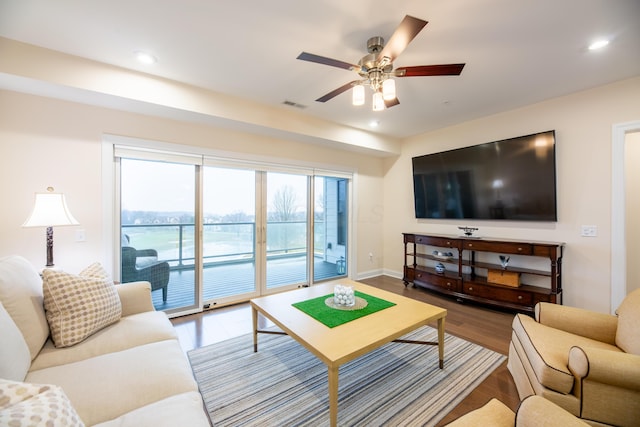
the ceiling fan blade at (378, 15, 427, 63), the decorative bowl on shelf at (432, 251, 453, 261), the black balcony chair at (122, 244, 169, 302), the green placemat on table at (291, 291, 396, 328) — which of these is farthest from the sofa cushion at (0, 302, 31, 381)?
the decorative bowl on shelf at (432, 251, 453, 261)

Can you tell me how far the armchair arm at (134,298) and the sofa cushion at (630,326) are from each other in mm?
3275

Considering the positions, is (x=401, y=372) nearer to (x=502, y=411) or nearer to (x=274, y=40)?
(x=502, y=411)

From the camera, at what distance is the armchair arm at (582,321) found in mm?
1737

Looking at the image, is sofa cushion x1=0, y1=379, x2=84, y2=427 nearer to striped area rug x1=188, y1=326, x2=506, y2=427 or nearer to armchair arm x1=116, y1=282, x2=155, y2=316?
striped area rug x1=188, y1=326, x2=506, y2=427

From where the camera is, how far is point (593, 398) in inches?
51.8

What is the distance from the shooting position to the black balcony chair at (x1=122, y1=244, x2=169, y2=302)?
2.96m

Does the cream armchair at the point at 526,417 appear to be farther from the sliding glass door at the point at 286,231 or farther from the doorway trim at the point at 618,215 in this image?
the sliding glass door at the point at 286,231

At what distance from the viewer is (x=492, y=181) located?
357 cm

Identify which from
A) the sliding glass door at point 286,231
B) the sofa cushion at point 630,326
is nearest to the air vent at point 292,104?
the sliding glass door at point 286,231

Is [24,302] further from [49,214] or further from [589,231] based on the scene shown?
[589,231]

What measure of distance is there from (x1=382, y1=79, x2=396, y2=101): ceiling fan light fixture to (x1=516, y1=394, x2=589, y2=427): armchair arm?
75.3 inches

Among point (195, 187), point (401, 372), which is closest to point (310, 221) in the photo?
point (195, 187)

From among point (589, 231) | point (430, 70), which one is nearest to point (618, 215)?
point (589, 231)

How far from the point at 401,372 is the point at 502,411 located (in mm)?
1101
